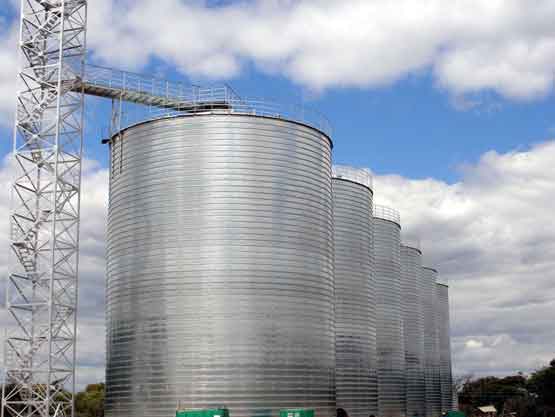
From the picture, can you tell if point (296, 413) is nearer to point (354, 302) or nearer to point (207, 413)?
point (207, 413)

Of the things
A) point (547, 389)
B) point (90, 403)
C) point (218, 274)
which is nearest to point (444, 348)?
point (547, 389)

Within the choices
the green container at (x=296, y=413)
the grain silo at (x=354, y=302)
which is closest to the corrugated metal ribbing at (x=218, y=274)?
the green container at (x=296, y=413)

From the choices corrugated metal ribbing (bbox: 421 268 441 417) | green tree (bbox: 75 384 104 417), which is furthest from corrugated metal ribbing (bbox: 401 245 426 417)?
green tree (bbox: 75 384 104 417)

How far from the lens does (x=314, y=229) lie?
129 ft

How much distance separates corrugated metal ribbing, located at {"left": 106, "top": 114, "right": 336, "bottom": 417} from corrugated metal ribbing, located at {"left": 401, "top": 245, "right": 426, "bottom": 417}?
101 ft

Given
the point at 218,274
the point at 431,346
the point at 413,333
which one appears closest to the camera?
the point at 218,274

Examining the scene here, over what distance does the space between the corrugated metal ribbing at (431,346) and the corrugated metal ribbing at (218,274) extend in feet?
126

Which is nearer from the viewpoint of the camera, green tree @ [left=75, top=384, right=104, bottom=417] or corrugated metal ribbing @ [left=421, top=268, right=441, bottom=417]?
corrugated metal ribbing @ [left=421, top=268, right=441, bottom=417]

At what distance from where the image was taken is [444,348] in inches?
3430

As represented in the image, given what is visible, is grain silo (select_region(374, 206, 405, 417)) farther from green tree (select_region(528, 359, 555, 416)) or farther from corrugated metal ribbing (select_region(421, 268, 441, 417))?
green tree (select_region(528, 359, 555, 416))

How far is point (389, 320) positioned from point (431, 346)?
67.1 ft

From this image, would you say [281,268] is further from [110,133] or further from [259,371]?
[110,133]

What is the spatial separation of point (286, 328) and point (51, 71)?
61.2 ft

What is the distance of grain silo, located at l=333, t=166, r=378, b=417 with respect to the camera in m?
48.8
